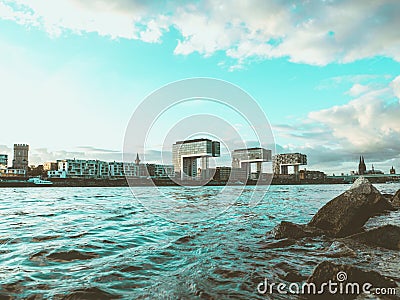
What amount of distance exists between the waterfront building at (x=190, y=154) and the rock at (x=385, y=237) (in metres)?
52.6

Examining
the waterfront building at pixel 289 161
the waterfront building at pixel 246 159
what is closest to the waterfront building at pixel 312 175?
the waterfront building at pixel 289 161

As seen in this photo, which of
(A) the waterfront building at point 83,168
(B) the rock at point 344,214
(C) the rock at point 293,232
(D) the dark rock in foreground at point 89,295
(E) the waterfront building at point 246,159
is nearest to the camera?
(D) the dark rock in foreground at point 89,295

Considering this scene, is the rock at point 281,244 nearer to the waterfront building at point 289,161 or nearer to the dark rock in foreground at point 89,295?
the dark rock in foreground at point 89,295

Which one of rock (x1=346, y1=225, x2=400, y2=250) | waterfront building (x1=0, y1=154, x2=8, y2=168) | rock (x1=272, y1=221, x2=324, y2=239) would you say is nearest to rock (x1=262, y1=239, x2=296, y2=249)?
rock (x1=272, y1=221, x2=324, y2=239)

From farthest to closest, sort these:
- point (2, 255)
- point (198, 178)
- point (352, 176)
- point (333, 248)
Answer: point (352, 176) < point (198, 178) < point (333, 248) < point (2, 255)

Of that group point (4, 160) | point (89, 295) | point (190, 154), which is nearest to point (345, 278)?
point (89, 295)

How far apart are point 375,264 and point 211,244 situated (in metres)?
3.77

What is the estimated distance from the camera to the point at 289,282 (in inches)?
192

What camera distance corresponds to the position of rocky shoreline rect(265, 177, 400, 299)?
13.7 ft

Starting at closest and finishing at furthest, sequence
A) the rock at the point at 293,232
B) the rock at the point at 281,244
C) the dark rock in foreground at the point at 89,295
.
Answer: the dark rock in foreground at the point at 89,295
the rock at the point at 281,244
the rock at the point at 293,232

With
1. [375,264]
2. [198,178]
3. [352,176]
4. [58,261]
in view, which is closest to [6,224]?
[58,261]

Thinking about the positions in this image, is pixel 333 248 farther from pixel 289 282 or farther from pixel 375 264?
pixel 289 282

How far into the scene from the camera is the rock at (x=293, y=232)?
834 cm

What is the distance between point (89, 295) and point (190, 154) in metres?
64.7
